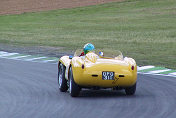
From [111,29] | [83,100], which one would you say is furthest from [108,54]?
[111,29]

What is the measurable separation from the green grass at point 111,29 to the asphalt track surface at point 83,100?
220 inches

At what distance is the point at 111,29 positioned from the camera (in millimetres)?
38406

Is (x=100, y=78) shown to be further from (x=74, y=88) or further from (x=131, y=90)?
(x=131, y=90)

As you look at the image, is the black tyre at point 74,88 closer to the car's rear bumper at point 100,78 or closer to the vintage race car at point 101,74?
the vintage race car at point 101,74

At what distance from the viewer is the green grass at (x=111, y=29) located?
25803 millimetres

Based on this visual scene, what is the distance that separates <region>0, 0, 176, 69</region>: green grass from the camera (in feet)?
84.7

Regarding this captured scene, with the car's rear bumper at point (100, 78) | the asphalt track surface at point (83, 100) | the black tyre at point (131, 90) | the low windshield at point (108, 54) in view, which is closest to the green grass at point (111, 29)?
the asphalt track surface at point (83, 100)

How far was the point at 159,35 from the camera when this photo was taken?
32.6 m

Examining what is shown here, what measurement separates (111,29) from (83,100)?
2760cm

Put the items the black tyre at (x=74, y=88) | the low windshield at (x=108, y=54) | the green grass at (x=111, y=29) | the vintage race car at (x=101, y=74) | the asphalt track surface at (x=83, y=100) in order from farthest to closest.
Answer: the green grass at (x=111, y=29), the low windshield at (x=108, y=54), the black tyre at (x=74, y=88), the vintage race car at (x=101, y=74), the asphalt track surface at (x=83, y=100)

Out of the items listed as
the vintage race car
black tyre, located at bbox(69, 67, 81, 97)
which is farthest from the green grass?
black tyre, located at bbox(69, 67, 81, 97)

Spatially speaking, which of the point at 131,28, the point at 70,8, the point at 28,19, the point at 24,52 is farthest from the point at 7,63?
the point at 70,8

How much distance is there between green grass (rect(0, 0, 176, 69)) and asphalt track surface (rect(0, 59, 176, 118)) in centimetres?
559

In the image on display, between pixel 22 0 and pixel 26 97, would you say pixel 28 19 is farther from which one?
pixel 26 97
